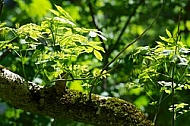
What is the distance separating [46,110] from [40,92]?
2.3 inches

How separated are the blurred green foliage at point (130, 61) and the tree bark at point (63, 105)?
70mm

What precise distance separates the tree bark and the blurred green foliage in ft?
0.23

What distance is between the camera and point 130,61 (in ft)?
6.61

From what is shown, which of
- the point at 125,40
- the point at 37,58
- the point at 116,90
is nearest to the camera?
the point at 37,58

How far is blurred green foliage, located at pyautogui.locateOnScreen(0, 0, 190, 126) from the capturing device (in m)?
1.49

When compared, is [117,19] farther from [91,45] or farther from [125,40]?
[91,45]

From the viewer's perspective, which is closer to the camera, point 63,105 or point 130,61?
point 63,105

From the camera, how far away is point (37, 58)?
4.70 ft

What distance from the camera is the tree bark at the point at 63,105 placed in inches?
56.1

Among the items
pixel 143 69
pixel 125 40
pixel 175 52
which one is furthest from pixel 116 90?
pixel 175 52

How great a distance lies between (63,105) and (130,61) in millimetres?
643

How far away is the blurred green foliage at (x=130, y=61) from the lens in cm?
149

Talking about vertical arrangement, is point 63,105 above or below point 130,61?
below

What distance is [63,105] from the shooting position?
1.44 m
